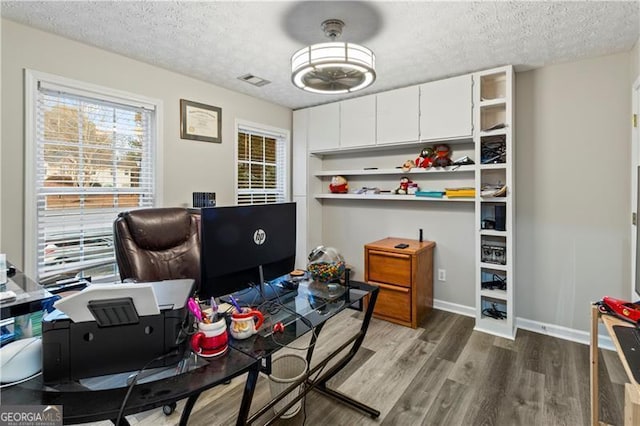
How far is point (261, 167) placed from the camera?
4.03 m

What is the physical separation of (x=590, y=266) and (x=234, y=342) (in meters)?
3.12

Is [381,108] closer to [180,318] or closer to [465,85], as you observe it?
[465,85]

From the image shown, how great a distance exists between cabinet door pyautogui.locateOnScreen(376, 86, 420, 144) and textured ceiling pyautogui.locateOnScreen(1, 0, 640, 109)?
40cm

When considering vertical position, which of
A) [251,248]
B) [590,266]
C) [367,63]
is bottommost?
[590,266]

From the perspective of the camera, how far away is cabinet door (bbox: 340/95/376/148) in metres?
3.54

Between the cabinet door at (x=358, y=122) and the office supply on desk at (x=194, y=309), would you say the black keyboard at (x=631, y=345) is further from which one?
the cabinet door at (x=358, y=122)

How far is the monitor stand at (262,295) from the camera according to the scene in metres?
1.55

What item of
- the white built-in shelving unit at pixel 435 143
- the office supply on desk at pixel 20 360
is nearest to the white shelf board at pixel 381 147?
the white built-in shelving unit at pixel 435 143

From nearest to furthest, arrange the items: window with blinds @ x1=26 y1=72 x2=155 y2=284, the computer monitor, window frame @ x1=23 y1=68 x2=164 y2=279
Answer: the computer monitor
window frame @ x1=23 y1=68 x2=164 y2=279
window with blinds @ x1=26 y1=72 x2=155 y2=284

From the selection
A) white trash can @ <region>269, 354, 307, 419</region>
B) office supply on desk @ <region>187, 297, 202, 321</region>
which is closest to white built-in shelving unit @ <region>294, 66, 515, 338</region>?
white trash can @ <region>269, 354, 307, 419</region>

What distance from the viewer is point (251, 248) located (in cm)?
143

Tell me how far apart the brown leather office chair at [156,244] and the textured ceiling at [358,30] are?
52.2 inches

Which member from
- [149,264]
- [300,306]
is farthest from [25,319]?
[300,306]

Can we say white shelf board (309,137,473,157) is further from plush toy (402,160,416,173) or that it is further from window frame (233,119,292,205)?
window frame (233,119,292,205)
